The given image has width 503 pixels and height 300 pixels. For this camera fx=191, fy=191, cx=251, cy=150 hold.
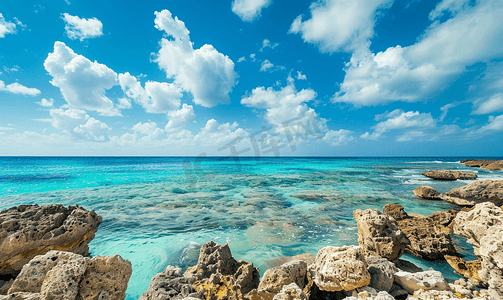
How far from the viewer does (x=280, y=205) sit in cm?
1111

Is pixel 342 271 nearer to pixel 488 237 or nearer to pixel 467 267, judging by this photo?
pixel 488 237

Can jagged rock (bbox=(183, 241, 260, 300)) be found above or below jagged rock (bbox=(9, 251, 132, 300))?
below

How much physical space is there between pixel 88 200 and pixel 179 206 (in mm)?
6255

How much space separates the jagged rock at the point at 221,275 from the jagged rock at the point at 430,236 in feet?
15.6

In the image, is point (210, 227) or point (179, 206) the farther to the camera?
point (179, 206)

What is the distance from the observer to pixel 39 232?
156 inches

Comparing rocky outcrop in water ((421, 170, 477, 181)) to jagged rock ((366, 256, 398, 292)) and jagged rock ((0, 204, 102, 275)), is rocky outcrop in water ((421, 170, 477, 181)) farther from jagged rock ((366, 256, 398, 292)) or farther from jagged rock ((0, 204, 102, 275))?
jagged rock ((0, 204, 102, 275))

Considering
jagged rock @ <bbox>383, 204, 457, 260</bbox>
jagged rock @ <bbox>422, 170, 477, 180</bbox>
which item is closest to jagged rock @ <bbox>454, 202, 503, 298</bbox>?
jagged rock @ <bbox>383, 204, 457, 260</bbox>

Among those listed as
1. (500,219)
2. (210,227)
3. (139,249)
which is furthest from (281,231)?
(500,219)

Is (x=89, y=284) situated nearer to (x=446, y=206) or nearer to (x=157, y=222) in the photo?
(x=157, y=222)

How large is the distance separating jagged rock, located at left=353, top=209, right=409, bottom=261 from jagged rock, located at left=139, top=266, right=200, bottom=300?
163 inches

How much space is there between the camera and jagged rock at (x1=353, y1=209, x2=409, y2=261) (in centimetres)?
437

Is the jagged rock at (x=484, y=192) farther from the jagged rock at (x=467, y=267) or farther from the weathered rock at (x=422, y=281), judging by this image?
the weathered rock at (x=422, y=281)

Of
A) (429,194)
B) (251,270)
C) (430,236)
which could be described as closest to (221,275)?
(251,270)
